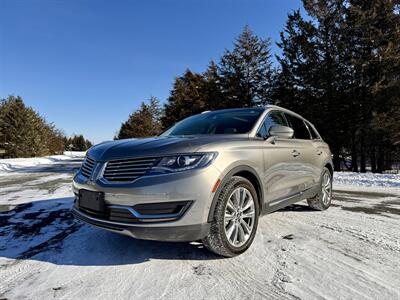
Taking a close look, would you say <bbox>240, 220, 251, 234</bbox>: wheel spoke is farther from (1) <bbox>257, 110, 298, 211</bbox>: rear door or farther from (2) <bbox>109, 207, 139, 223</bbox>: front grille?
(2) <bbox>109, 207, 139, 223</bbox>: front grille

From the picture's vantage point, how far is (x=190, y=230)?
2734mm

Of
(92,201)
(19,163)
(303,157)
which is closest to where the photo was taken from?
(92,201)

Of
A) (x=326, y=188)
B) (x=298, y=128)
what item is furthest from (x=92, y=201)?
(x=326, y=188)

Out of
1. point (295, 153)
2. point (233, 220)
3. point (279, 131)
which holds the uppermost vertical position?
point (279, 131)

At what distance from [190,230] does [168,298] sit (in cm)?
62

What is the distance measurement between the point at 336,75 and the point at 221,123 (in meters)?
19.5

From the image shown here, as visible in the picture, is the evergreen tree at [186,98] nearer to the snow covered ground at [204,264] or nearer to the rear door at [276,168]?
the rear door at [276,168]

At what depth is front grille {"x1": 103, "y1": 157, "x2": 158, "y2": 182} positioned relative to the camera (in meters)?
2.81

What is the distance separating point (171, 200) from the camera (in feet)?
8.86

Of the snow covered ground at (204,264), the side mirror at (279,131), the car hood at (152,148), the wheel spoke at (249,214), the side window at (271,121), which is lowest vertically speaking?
the snow covered ground at (204,264)

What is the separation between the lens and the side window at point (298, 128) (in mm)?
4844

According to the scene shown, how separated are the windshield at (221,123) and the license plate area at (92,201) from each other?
1.63m

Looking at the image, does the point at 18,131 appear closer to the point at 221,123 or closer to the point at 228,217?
the point at 221,123

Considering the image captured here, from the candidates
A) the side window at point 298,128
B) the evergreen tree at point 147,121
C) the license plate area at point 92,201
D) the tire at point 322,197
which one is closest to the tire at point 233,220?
the license plate area at point 92,201
